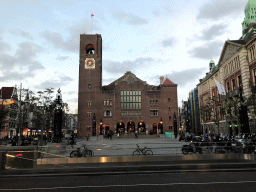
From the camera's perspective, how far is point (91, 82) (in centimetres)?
6550

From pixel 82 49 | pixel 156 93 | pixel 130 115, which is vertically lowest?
pixel 130 115

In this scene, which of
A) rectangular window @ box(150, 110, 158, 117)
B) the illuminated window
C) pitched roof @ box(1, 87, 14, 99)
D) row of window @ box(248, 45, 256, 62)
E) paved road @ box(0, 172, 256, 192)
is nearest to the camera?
paved road @ box(0, 172, 256, 192)

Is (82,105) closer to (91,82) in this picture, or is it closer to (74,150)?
(91,82)

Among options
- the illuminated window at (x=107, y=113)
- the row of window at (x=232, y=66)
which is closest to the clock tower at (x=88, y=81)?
the illuminated window at (x=107, y=113)

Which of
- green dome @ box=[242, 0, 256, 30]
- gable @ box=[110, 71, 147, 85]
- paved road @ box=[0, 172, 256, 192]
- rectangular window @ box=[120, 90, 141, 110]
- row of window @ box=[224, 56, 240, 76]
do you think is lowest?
paved road @ box=[0, 172, 256, 192]

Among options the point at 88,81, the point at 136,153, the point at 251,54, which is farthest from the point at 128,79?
the point at 136,153

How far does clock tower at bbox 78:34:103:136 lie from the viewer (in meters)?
63.7

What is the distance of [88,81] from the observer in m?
65.6

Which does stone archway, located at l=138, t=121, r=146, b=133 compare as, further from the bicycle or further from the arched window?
the bicycle

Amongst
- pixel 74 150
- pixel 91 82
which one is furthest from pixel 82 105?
pixel 74 150

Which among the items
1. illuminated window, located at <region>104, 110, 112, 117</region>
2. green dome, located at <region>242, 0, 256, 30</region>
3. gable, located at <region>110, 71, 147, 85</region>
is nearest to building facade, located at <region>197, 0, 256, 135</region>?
gable, located at <region>110, 71, 147, 85</region>

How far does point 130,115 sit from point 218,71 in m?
28.1

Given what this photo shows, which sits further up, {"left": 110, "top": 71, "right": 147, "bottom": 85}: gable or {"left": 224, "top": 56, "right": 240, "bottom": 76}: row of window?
{"left": 110, "top": 71, "right": 147, "bottom": 85}: gable

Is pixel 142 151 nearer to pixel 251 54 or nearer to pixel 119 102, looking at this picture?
pixel 251 54
